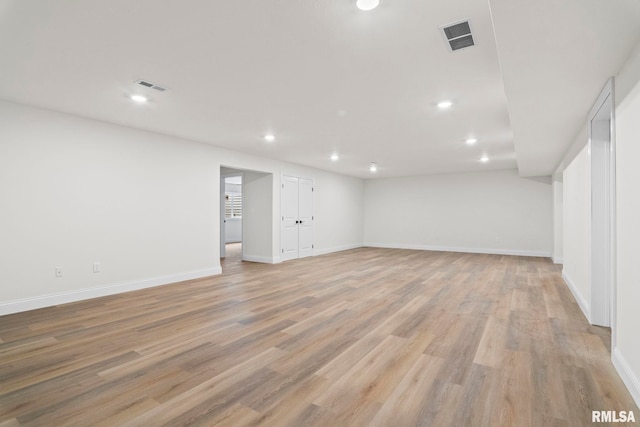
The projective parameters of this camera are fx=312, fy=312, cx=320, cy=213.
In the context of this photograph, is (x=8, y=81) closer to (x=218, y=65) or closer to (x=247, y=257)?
(x=218, y=65)

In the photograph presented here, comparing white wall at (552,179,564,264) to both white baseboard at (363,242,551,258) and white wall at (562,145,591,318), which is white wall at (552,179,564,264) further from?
white wall at (562,145,591,318)

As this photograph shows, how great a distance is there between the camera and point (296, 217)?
7.93 meters

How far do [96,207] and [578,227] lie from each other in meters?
6.52

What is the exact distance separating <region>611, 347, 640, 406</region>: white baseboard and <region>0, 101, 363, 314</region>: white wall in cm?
541

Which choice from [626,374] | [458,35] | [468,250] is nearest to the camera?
[626,374]

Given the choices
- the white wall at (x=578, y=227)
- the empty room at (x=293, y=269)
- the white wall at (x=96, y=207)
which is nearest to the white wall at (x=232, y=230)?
the empty room at (x=293, y=269)

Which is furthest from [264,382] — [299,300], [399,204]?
[399,204]

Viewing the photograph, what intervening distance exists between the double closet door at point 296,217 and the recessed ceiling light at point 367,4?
5726mm

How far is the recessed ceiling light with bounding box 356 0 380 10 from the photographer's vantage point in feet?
5.98

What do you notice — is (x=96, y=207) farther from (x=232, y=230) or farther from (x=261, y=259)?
(x=232, y=230)

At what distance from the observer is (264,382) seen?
2105 millimetres

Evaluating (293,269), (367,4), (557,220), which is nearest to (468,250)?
(557,220)

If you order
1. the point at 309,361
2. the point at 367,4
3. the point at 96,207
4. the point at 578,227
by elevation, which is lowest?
the point at 309,361

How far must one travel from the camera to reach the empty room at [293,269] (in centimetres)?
190
